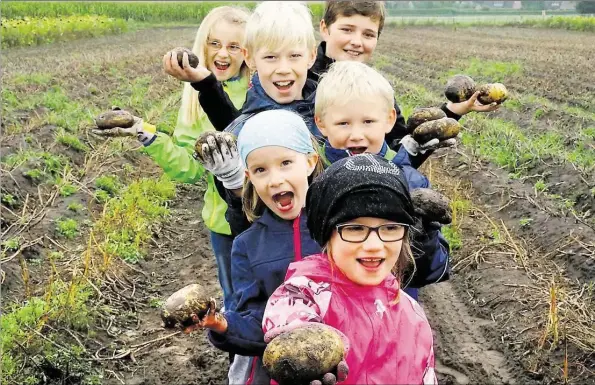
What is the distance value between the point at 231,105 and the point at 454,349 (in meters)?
1.93

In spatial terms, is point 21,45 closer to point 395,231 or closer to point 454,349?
point 454,349

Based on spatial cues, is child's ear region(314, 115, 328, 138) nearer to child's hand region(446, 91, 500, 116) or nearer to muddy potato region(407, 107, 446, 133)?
muddy potato region(407, 107, 446, 133)

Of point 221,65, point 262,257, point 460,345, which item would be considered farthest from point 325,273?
point 460,345

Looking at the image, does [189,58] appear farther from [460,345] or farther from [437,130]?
[460,345]

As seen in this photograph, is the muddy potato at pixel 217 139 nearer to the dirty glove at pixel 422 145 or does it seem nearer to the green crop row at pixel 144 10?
the dirty glove at pixel 422 145

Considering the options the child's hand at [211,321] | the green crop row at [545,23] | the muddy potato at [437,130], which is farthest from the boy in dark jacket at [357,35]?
the green crop row at [545,23]

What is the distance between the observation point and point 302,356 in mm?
1546

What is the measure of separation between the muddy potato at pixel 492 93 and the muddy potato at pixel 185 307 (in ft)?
5.10

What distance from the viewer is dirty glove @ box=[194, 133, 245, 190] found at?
231 cm

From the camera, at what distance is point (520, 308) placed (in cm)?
423

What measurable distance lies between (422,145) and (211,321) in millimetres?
1080

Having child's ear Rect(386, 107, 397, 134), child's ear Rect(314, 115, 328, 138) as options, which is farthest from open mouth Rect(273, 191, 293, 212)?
child's ear Rect(386, 107, 397, 134)

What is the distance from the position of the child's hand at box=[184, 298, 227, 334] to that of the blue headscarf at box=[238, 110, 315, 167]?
55 cm

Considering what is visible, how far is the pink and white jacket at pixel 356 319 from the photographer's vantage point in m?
1.81
